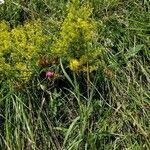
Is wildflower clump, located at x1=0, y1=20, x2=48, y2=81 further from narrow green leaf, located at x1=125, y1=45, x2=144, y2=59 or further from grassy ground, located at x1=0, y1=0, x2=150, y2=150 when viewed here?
narrow green leaf, located at x1=125, y1=45, x2=144, y2=59

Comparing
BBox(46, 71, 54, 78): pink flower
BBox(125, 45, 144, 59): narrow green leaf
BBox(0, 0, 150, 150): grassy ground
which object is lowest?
BBox(0, 0, 150, 150): grassy ground

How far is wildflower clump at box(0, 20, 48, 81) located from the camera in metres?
2.84

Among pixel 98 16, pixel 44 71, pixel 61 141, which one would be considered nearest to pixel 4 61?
pixel 44 71

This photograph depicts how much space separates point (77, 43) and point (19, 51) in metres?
0.33

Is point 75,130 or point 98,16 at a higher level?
point 98,16

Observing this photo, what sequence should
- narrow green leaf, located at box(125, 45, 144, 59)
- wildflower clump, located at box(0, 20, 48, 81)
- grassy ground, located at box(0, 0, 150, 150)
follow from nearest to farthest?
grassy ground, located at box(0, 0, 150, 150)
wildflower clump, located at box(0, 20, 48, 81)
narrow green leaf, located at box(125, 45, 144, 59)

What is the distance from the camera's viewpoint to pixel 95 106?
9.23 ft

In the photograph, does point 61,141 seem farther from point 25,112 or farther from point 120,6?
point 120,6

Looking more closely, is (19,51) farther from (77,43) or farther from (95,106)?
(95,106)

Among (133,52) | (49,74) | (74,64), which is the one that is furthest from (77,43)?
(133,52)

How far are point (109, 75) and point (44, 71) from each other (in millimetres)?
349

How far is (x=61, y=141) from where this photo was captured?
108 inches

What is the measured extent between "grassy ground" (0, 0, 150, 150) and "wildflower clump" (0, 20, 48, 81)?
7 cm

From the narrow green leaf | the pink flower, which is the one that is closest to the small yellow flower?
the pink flower
